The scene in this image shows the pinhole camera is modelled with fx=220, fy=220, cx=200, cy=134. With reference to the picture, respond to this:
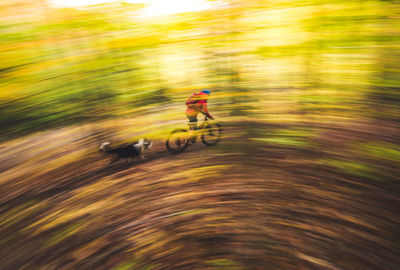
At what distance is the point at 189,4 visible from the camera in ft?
7.95

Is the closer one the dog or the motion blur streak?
the motion blur streak

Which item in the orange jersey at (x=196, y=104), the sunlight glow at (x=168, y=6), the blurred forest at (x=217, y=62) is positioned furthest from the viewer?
the orange jersey at (x=196, y=104)

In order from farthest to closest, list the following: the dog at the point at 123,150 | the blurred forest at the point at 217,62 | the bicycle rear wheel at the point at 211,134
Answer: the bicycle rear wheel at the point at 211,134 < the dog at the point at 123,150 < the blurred forest at the point at 217,62

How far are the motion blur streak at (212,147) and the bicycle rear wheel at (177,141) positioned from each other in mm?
78

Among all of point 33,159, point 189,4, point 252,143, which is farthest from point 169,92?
point 33,159

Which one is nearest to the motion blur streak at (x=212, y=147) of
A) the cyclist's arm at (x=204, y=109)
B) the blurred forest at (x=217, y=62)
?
the blurred forest at (x=217, y=62)

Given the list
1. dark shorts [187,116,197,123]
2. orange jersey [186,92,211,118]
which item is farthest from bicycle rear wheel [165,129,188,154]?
orange jersey [186,92,211,118]

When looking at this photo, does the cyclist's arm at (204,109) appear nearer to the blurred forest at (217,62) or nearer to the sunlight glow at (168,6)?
the blurred forest at (217,62)

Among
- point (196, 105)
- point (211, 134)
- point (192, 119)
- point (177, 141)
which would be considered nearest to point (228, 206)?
point (211, 134)

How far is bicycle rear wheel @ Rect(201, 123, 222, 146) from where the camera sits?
2.77 m

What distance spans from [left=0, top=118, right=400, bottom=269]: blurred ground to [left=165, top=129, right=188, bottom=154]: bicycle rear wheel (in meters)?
0.09

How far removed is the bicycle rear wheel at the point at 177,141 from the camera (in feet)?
8.76

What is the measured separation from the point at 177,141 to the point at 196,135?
10.0 inches

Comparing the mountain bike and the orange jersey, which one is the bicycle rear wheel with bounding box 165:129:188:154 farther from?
the orange jersey
